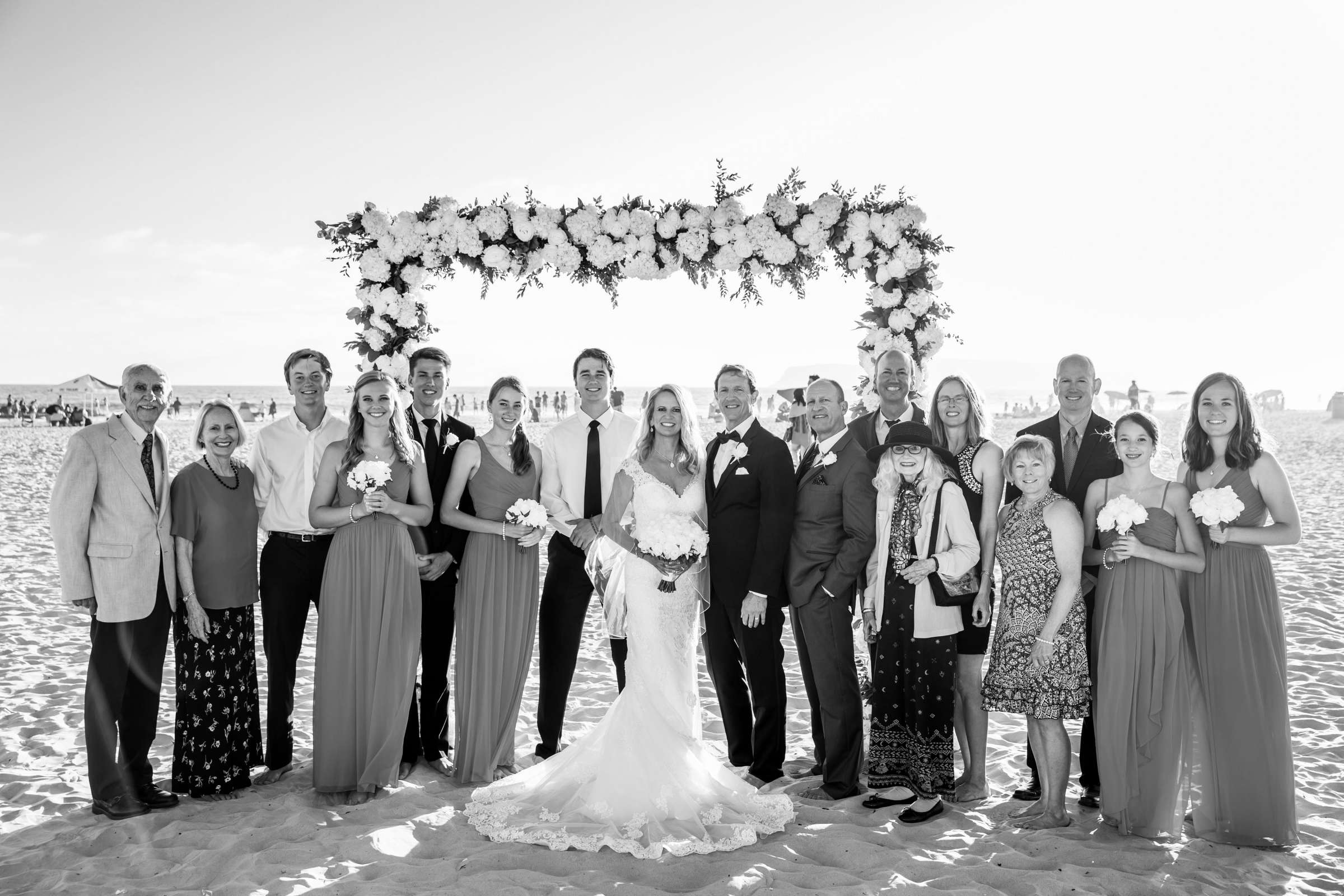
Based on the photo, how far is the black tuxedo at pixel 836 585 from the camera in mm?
5410

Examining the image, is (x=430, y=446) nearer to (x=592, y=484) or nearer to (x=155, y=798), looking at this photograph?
(x=592, y=484)

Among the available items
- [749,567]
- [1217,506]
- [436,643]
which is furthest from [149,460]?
[1217,506]

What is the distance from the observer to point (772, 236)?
7.66 m

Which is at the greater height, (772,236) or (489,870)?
(772,236)

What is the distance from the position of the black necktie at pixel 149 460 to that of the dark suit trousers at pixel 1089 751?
5415mm

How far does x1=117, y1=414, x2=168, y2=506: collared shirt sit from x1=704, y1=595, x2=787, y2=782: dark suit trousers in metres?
3.44

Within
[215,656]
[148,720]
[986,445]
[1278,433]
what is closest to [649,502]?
[986,445]

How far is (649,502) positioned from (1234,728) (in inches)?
135

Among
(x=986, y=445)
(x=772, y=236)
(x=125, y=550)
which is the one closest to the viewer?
(x=125, y=550)

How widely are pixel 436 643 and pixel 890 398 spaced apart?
370cm

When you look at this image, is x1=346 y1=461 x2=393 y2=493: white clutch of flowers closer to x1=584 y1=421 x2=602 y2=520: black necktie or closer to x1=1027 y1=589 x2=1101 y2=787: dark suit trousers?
x1=584 y1=421 x2=602 y2=520: black necktie

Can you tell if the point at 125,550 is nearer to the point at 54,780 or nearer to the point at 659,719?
the point at 54,780

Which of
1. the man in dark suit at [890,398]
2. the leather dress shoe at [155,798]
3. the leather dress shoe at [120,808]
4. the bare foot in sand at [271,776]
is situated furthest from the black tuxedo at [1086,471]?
the leather dress shoe at [120,808]

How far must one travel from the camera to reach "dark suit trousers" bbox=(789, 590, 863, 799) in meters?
5.44
